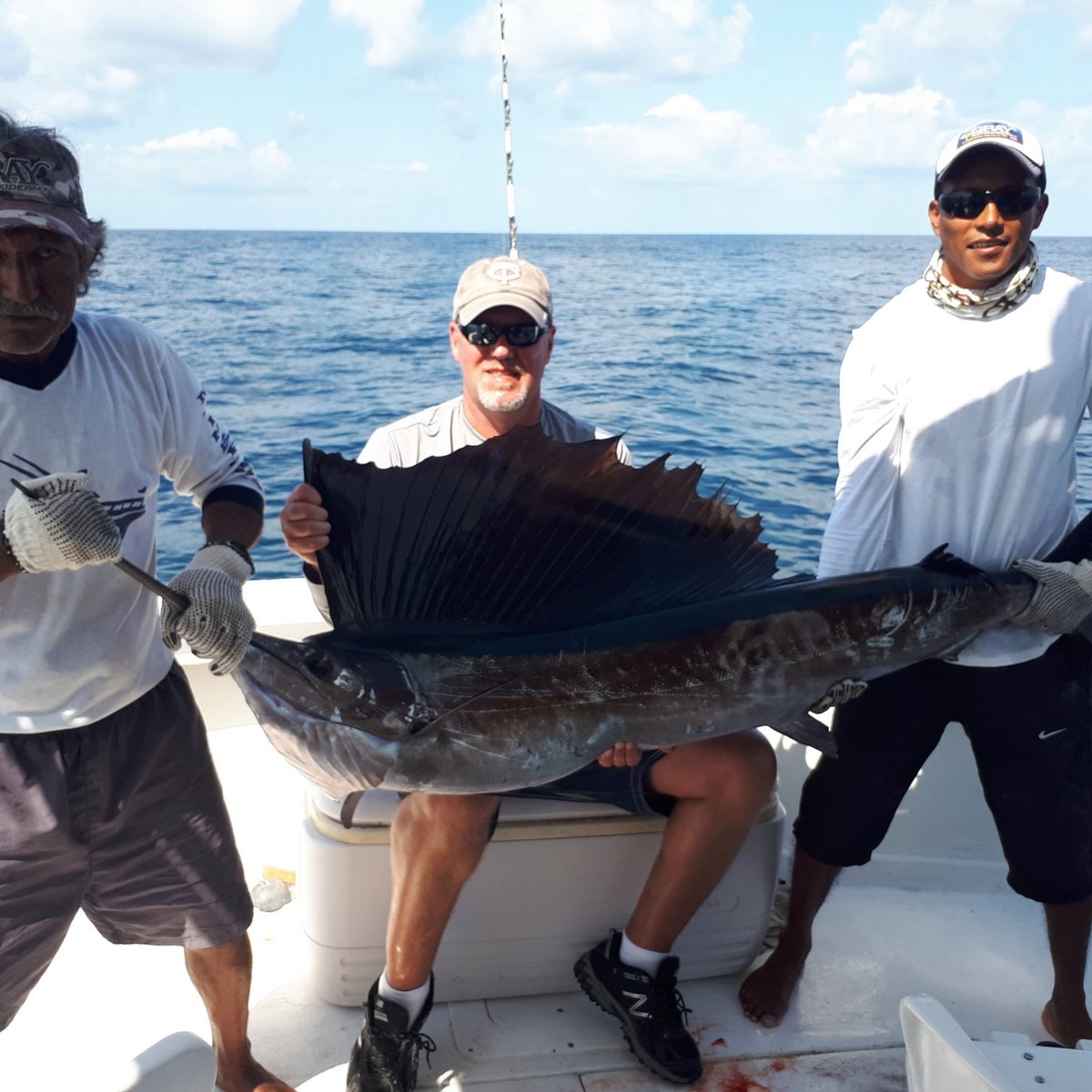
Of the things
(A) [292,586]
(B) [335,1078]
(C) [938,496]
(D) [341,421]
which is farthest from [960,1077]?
(D) [341,421]

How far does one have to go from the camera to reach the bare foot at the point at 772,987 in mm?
1981

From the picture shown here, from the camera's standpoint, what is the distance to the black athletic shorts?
1.86 m

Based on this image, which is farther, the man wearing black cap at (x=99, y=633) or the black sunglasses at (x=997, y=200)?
the black sunglasses at (x=997, y=200)

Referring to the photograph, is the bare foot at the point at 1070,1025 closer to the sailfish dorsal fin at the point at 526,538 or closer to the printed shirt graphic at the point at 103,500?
the sailfish dorsal fin at the point at 526,538

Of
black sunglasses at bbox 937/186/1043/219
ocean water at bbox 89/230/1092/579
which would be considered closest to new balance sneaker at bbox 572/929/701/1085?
ocean water at bbox 89/230/1092/579

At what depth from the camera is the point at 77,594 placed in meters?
1.50

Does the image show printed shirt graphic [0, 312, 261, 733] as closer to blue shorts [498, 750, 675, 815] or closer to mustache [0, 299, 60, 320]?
mustache [0, 299, 60, 320]

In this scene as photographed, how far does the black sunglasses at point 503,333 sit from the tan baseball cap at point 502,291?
0.7 inches

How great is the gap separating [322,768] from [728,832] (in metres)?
0.77

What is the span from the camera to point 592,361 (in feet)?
42.5

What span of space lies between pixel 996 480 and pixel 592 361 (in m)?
11.3

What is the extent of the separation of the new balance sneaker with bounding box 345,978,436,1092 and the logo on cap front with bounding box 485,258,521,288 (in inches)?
52.4

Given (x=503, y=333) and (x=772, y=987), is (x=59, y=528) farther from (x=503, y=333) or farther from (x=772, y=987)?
(x=772, y=987)

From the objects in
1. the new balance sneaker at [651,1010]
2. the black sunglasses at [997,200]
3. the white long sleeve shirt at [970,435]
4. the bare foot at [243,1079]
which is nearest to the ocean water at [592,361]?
the white long sleeve shirt at [970,435]
